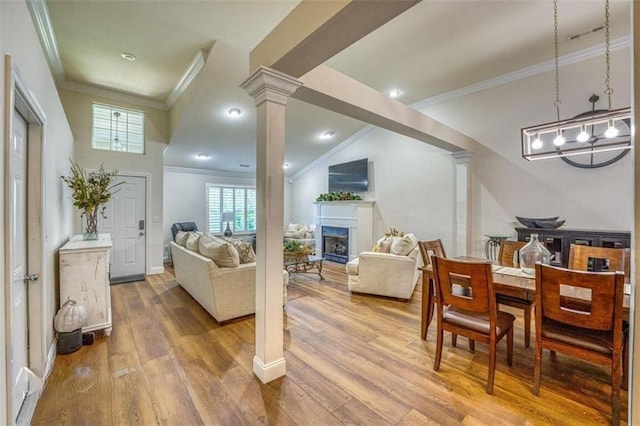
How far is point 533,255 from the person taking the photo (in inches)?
97.9

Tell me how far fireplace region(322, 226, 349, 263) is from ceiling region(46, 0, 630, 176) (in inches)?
116

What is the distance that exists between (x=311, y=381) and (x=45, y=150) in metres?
2.85

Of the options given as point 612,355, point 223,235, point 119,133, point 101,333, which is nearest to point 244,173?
point 223,235

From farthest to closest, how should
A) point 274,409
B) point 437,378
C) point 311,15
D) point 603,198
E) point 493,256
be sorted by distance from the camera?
point 493,256 < point 603,198 < point 437,378 < point 274,409 < point 311,15

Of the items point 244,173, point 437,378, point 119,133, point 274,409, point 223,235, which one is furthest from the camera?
point 244,173

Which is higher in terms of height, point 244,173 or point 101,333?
point 244,173

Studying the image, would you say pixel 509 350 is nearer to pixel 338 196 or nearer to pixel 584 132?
pixel 584 132

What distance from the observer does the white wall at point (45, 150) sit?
53.3 inches

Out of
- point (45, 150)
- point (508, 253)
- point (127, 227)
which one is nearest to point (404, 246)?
point (508, 253)

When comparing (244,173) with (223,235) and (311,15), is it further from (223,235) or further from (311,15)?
(311,15)

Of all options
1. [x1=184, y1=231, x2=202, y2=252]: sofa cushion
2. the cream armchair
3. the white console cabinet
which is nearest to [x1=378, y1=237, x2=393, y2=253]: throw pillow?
the cream armchair

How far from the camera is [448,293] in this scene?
222 centimetres

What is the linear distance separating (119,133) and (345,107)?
4.66 meters

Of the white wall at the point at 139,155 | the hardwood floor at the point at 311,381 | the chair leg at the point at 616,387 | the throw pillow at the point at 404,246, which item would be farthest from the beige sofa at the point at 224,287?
the chair leg at the point at 616,387
